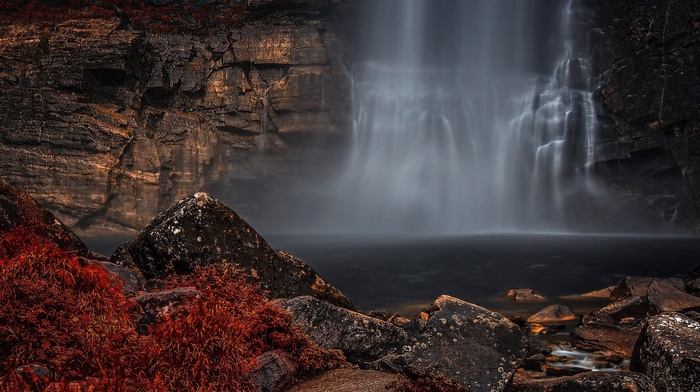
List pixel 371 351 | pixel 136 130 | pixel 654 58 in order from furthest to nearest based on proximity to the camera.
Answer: pixel 136 130
pixel 654 58
pixel 371 351

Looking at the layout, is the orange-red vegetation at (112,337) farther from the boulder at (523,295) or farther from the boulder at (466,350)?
the boulder at (523,295)

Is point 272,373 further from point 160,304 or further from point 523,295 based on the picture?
point 523,295

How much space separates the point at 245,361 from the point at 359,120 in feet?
160

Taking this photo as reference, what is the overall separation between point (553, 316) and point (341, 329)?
381 inches

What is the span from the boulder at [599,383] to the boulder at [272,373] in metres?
2.34

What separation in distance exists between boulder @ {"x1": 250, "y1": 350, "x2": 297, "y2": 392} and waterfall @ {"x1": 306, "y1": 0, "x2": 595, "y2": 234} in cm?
4610

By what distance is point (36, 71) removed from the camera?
42656mm

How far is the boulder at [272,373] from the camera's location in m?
4.76

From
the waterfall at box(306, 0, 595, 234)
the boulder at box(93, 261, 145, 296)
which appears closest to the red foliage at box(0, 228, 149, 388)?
the boulder at box(93, 261, 145, 296)

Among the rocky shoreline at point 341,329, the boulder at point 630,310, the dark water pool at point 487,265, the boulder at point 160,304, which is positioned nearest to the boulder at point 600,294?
the dark water pool at point 487,265

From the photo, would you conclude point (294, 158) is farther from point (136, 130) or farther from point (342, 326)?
point (342, 326)

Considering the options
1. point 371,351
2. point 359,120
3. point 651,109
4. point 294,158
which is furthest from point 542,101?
point 371,351

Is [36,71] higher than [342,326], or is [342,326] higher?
[36,71]

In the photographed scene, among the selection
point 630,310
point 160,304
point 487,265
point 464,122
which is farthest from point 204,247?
point 464,122
